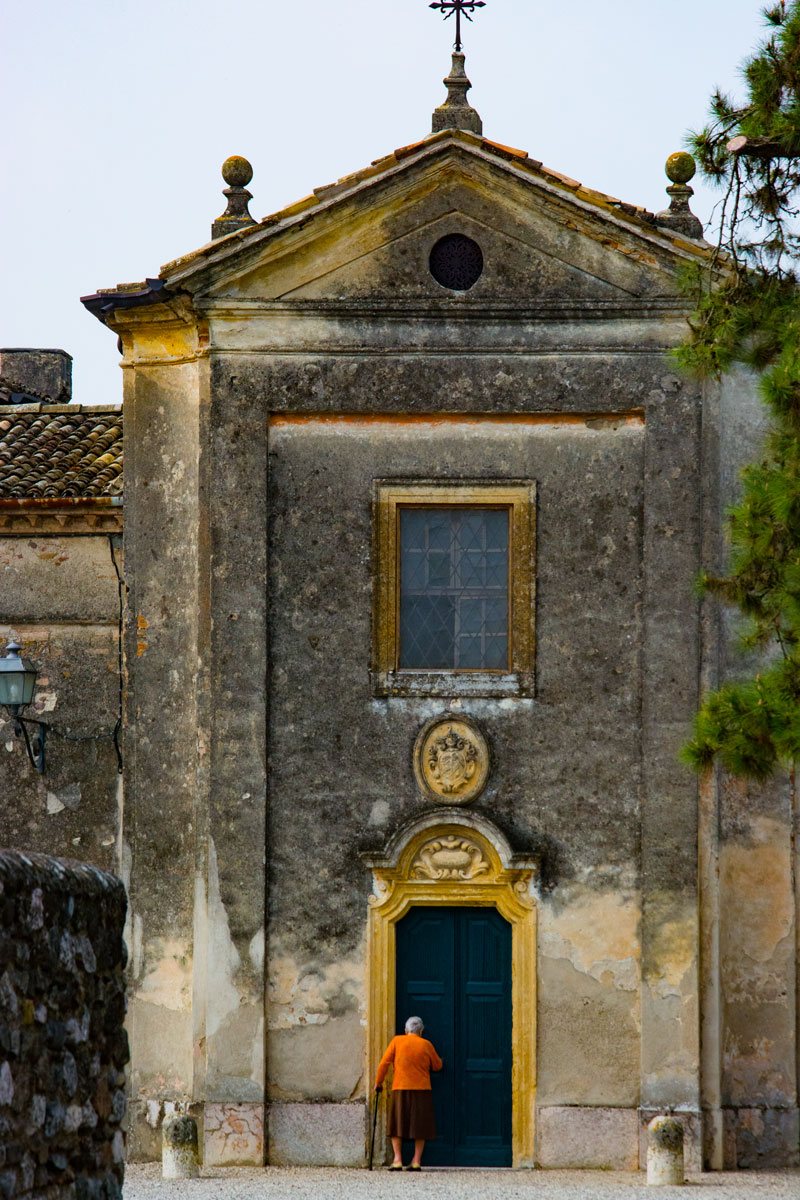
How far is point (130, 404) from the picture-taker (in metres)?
16.1

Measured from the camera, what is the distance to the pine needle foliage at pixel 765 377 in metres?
11.0

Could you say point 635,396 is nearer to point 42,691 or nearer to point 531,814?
point 531,814

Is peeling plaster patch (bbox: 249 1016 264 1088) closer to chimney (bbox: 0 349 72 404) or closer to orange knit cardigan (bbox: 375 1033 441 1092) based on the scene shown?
orange knit cardigan (bbox: 375 1033 441 1092)

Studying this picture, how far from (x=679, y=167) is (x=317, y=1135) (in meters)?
8.01

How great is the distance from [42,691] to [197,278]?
12.0 feet

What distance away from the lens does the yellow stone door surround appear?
15141 mm

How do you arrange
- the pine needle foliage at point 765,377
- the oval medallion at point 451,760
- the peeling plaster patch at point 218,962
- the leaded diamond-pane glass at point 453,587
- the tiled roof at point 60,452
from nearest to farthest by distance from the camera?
1. the pine needle foliage at point 765,377
2. the peeling plaster patch at point 218,962
3. the oval medallion at point 451,760
4. the leaded diamond-pane glass at point 453,587
5. the tiled roof at point 60,452

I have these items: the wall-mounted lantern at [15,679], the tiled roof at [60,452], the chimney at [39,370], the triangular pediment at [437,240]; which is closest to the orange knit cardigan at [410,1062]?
the wall-mounted lantern at [15,679]

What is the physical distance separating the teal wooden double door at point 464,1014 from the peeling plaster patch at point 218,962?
Answer: 1.27 m

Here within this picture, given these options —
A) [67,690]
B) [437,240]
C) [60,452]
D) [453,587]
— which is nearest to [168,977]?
[67,690]

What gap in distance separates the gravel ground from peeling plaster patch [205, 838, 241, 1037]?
1149mm

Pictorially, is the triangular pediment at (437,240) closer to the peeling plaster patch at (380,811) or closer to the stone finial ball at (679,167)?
the stone finial ball at (679,167)

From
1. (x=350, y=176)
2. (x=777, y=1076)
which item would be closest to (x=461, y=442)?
(x=350, y=176)

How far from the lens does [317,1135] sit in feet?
49.3
